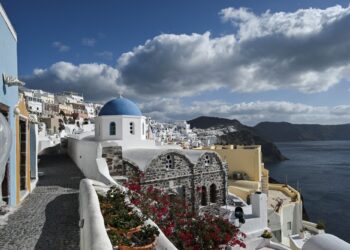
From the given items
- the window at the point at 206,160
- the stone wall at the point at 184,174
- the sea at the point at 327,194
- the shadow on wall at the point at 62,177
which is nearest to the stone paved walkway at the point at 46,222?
the shadow on wall at the point at 62,177

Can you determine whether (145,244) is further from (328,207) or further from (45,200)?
(328,207)

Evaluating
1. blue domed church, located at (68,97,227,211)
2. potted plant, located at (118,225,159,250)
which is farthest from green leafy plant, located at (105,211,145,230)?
blue domed church, located at (68,97,227,211)

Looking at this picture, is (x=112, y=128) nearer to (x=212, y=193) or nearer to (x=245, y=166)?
(x=212, y=193)

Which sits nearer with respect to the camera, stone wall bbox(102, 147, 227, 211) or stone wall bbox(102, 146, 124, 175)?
stone wall bbox(102, 146, 124, 175)

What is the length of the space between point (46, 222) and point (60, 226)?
21.3 inches

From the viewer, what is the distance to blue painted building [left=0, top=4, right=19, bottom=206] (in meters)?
7.71

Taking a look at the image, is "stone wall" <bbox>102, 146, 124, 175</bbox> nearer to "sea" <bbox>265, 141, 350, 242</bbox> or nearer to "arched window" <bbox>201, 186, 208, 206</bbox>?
"arched window" <bbox>201, 186, 208, 206</bbox>

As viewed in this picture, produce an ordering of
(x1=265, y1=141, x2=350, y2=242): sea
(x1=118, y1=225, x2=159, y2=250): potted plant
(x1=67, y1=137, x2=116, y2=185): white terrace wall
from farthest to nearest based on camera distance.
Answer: (x1=265, y1=141, x2=350, y2=242): sea
(x1=67, y1=137, x2=116, y2=185): white terrace wall
(x1=118, y1=225, x2=159, y2=250): potted plant

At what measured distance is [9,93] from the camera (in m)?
8.41

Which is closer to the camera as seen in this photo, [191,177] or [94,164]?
[94,164]

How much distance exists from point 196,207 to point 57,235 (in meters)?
11.6

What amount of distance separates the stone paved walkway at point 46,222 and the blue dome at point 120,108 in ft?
21.9

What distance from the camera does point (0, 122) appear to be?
3311 millimetres

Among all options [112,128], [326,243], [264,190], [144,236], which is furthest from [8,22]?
[264,190]
